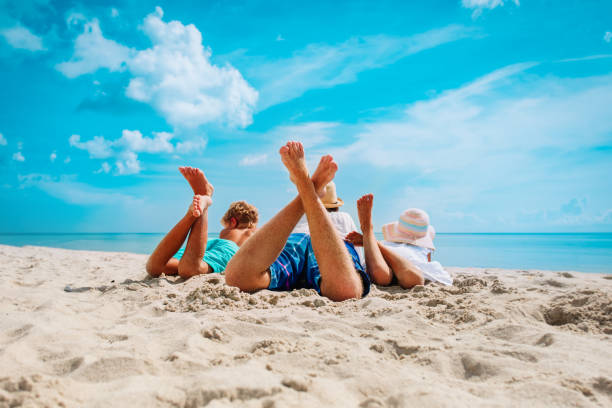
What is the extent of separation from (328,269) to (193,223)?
1.55 m

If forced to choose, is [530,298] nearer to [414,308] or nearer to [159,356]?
[414,308]

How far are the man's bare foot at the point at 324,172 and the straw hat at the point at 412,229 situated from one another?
148 cm

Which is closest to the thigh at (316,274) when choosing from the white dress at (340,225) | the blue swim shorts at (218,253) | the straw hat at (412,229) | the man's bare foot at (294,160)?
the white dress at (340,225)

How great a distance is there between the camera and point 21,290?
10.1ft

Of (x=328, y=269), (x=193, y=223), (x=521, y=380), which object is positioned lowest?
(x=521, y=380)

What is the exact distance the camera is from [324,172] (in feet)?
9.29

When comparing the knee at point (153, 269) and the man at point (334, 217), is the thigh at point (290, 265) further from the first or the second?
the knee at point (153, 269)

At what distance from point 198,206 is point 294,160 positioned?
118 cm

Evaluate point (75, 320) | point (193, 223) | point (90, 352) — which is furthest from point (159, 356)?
point (193, 223)

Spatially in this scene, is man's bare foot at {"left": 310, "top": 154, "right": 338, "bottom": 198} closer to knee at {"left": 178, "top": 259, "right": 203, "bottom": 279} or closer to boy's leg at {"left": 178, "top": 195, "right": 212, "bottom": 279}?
boy's leg at {"left": 178, "top": 195, "right": 212, "bottom": 279}

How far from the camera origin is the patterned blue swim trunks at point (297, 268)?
9.59 feet

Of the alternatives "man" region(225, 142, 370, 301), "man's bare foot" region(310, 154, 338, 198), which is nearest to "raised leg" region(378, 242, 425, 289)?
"man" region(225, 142, 370, 301)

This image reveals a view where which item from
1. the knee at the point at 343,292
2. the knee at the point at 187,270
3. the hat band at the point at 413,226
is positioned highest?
the hat band at the point at 413,226

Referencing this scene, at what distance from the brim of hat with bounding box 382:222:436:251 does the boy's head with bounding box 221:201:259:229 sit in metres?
1.59
